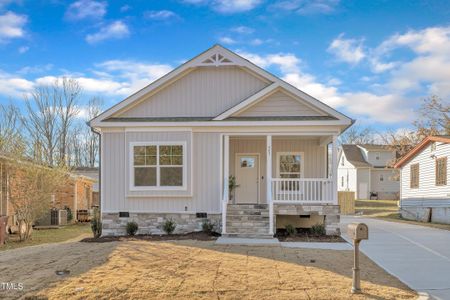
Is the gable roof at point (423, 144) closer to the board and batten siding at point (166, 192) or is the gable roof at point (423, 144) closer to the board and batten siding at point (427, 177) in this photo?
the board and batten siding at point (427, 177)

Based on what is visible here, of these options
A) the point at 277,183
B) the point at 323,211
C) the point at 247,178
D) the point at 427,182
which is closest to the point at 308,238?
the point at 323,211

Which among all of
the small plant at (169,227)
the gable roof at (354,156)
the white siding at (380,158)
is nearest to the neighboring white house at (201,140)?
the small plant at (169,227)

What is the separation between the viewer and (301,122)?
13.0 metres

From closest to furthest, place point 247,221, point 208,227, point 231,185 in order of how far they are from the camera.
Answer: point 247,221
point 208,227
point 231,185

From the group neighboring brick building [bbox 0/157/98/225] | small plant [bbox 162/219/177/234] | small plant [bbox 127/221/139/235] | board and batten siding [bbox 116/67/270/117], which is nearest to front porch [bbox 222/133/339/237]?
board and batten siding [bbox 116/67/270/117]

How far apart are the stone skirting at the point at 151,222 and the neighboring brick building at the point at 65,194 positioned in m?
4.66

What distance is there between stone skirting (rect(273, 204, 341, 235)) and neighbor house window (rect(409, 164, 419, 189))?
12.2 m

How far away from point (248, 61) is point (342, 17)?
3.50 metres

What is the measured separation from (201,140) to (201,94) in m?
1.70

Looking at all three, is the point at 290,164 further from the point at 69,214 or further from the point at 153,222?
the point at 69,214

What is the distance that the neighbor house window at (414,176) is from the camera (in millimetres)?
22694

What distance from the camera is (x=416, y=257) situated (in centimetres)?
934

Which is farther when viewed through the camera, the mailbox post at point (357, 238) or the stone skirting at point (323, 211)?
the stone skirting at point (323, 211)

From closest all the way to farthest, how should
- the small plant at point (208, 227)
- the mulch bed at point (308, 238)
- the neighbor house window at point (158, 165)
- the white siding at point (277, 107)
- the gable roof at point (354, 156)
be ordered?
the mulch bed at point (308, 238), the small plant at point (208, 227), the neighbor house window at point (158, 165), the white siding at point (277, 107), the gable roof at point (354, 156)
